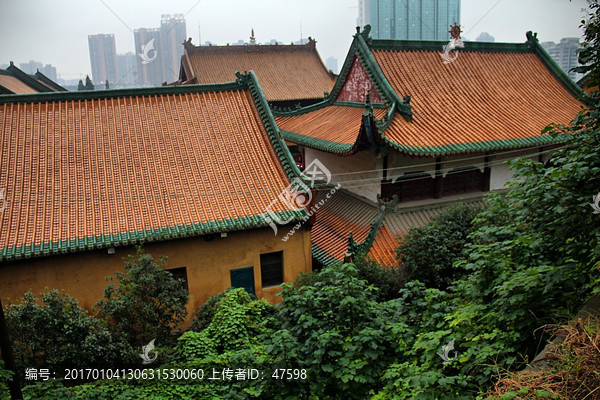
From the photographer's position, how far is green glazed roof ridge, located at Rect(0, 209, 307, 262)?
8898 mm

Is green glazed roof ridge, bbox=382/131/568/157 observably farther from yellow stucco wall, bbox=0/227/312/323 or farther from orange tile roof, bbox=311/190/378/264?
yellow stucco wall, bbox=0/227/312/323

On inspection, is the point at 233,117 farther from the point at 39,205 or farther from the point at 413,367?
the point at 413,367

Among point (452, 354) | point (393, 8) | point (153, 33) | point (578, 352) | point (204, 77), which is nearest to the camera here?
point (578, 352)

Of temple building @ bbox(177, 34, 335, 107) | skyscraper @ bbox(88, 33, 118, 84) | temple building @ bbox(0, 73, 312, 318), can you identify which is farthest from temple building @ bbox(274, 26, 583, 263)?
skyscraper @ bbox(88, 33, 118, 84)

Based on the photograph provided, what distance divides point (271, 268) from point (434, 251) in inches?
154

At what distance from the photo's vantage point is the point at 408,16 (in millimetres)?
50562

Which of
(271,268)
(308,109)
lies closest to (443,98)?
(308,109)

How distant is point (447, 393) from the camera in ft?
14.6

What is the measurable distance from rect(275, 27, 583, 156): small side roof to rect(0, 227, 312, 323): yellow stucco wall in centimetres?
300

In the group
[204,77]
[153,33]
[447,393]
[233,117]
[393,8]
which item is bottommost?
[447,393]

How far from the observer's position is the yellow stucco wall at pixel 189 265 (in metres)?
9.41

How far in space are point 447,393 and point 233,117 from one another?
9.82 meters

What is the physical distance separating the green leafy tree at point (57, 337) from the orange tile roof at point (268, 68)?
88.9 ft

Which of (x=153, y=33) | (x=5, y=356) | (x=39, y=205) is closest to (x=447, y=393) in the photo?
(x=5, y=356)
